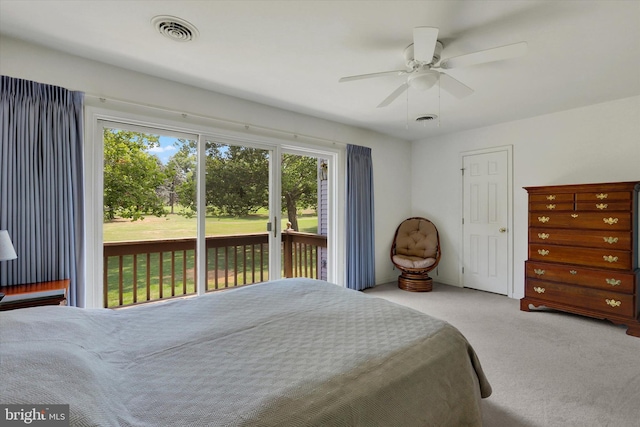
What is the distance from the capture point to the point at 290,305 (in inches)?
68.7

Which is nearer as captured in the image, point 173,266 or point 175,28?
point 175,28

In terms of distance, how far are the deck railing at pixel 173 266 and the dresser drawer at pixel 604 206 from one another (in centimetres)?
356

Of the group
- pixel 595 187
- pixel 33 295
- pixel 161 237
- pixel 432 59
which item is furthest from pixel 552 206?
pixel 33 295

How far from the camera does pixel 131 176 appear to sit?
2.84m

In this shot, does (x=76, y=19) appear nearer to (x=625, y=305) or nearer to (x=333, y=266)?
(x=333, y=266)

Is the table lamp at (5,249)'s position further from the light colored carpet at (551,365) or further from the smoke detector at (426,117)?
the smoke detector at (426,117)

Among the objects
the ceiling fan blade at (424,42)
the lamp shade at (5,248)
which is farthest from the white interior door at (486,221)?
the lamp shade at (5,248)

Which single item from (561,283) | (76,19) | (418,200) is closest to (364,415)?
(76,19)

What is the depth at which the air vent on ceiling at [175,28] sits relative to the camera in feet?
6.33

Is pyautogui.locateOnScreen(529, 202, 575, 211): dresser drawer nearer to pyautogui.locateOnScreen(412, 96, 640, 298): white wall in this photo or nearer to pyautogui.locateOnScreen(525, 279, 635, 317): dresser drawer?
pyautogui.locateOnScreen(412, 96, 640, 298): white wall

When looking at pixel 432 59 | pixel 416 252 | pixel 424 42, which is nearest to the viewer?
pixel 424 42

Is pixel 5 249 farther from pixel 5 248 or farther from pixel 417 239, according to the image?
pixel 417 239

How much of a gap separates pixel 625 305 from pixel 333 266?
3188mm

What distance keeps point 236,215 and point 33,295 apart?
1.85m
